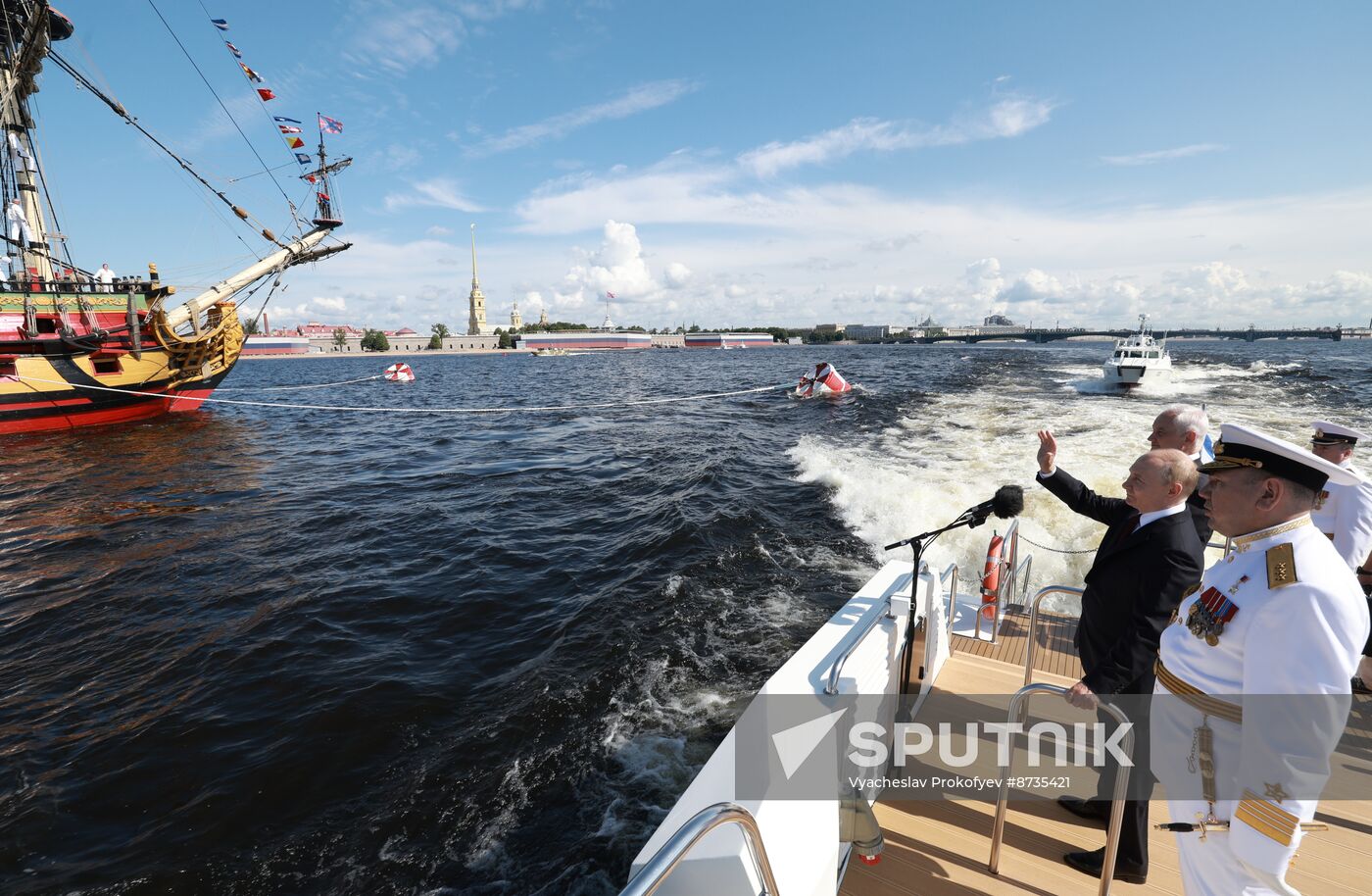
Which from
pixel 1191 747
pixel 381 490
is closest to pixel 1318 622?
pixel 1191 747

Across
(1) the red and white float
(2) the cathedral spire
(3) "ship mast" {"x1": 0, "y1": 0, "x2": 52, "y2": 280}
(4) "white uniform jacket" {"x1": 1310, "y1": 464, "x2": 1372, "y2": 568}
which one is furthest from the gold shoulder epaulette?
(2) the cathedral spire

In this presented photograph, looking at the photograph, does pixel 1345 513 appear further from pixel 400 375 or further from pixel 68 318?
pixel 400 375

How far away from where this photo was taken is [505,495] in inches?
510

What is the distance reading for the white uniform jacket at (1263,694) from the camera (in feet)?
5.49

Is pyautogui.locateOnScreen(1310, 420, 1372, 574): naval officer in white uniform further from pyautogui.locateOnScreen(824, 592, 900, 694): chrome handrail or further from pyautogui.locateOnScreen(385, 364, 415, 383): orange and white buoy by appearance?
pyautogui.locateOnScreen(385, 364, 415, 383): orange and white buoy

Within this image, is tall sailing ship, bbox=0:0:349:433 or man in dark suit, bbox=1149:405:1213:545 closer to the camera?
man in dark suit, bbox=1149:405:1213:545

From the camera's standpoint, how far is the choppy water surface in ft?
13.7

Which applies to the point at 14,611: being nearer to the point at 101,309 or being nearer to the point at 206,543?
the point at 206,543

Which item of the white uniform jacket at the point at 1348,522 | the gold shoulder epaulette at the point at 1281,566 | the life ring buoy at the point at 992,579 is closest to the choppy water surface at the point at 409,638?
the life ring buoy at the point at 992,579

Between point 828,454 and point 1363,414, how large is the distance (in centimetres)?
2189

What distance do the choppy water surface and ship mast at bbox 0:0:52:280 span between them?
13310 millimetres

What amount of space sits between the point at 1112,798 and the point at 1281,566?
1.46 metres

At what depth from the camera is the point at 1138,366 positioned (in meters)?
32.5

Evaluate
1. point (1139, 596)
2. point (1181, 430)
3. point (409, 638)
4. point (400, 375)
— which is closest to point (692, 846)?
point (1139, 596)
